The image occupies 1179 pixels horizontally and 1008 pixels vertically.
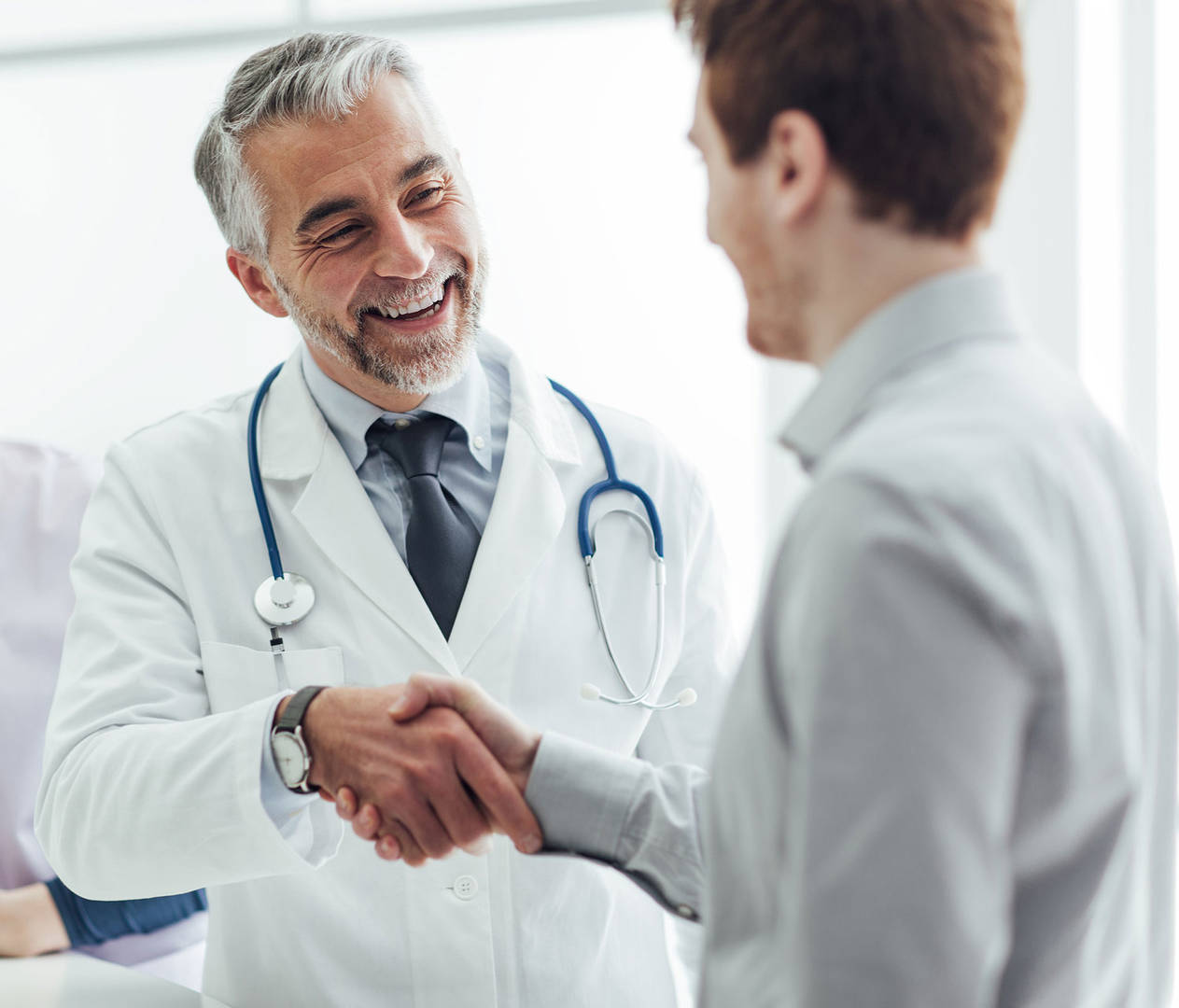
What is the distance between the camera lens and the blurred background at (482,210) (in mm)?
2805

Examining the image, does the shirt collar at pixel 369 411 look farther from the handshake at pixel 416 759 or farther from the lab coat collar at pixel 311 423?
the handshake at pixel 416 759

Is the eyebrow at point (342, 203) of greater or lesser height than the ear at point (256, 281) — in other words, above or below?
above

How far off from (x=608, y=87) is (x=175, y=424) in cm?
176

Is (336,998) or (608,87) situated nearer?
(336,998)

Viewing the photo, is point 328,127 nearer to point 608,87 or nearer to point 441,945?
point 441,945

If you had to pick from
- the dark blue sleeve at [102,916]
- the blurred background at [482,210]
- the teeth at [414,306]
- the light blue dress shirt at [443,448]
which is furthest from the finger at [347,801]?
the blurred background at [482,210]

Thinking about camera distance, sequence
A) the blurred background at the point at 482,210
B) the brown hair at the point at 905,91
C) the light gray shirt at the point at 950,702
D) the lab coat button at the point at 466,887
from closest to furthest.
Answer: the light gray shirt at the point at 950,702 < the brown hair at the point at 905,91 < the lab coat button at the point at 466,887 < the blurred background at the point at 482,210

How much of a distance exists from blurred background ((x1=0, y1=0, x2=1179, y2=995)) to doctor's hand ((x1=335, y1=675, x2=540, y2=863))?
1.79 metres

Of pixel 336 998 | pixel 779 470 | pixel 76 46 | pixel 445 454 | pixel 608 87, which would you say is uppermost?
pixel 76 46

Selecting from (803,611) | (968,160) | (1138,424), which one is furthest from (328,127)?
(1138,424)

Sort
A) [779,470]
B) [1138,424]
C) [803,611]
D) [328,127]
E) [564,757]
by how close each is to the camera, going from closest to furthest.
A: [803,611] → [564,757] → [328,127] → [1138,424] → [779,470]

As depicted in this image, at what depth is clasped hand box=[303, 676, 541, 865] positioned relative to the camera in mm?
1067

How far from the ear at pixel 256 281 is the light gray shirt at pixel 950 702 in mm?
1025

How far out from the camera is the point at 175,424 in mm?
1446
